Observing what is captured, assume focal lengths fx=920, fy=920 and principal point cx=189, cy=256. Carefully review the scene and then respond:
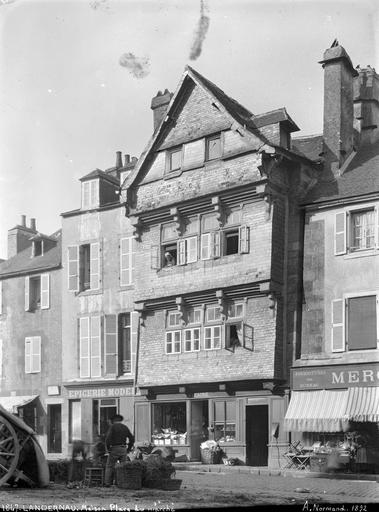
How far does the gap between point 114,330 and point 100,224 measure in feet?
13.1

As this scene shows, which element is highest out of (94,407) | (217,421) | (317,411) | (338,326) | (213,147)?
(213,147)

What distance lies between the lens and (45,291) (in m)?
A: 36.0

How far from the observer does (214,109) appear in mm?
30047

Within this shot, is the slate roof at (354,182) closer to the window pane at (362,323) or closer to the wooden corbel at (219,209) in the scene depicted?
the wooden corbel at (219,209)

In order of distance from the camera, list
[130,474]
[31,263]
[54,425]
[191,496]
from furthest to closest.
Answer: [31,263]
[54,425]
[130,474]
[191,496]

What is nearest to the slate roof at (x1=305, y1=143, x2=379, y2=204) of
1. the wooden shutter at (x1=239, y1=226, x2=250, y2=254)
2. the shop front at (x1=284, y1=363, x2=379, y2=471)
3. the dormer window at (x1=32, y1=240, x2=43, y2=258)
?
the wooden shutter at (x1=239, y1=226, x2=250, y2=254)

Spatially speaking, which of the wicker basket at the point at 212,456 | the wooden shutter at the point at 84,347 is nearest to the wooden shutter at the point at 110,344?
the wooden shutter at the point at 84,347

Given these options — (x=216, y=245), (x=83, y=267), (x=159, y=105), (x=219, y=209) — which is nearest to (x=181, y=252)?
(x=216, y=245)

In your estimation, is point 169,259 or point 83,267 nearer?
point 169,259

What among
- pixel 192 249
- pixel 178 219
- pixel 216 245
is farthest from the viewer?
pixel 178 219

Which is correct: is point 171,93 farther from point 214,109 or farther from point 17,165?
point 17,165

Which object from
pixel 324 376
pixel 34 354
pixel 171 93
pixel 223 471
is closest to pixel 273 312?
pixel 324 376

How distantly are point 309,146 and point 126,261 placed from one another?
768 cm

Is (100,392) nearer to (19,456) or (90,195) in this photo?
(90,195)
